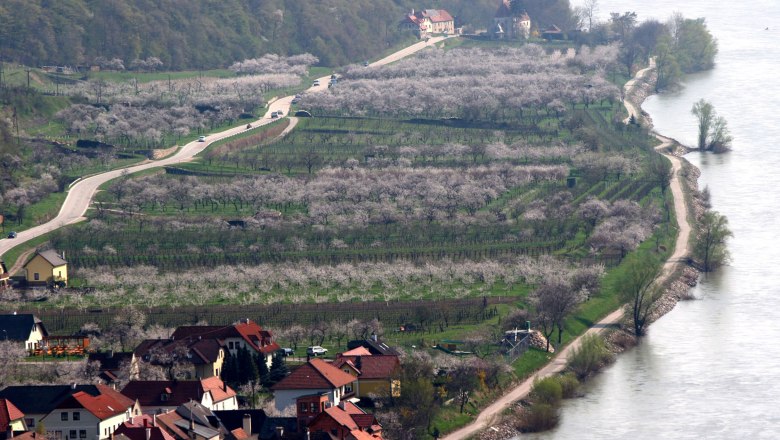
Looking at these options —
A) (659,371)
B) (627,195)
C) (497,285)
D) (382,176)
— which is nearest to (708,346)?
(659,371)

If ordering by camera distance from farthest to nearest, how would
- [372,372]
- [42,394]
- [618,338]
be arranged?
1. [618,338]
2. [372,372]
3. [42,394]

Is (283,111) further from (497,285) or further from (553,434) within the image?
(553,434)

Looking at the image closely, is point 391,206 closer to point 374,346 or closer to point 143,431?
point 374,346

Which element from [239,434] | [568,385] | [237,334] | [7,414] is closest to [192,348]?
[237,334]

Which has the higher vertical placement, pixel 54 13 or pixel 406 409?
pixel 54 13

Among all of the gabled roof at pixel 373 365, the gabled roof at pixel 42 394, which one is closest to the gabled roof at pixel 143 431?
the gabled roof at pixel 42 394
